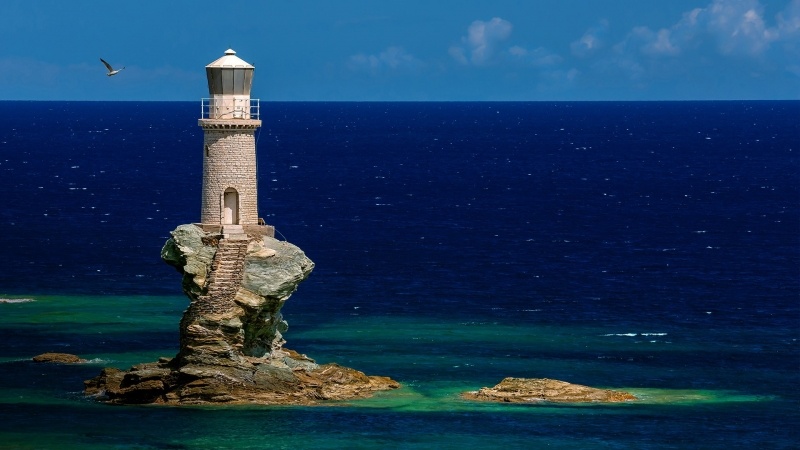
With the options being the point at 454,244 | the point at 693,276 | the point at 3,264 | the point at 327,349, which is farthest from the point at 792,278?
the point at 3,264

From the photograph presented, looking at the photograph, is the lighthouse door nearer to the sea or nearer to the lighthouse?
the lighthouse

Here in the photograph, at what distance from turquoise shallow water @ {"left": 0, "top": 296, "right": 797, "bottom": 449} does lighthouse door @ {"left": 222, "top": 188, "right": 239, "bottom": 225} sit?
8858 mm

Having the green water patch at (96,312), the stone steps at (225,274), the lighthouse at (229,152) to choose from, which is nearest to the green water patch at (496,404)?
the stone steps at (225,274)

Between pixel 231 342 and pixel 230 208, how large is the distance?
641cm

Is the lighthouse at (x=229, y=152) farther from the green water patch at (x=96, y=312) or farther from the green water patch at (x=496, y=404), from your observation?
the green water patch at (x=96, y=312)

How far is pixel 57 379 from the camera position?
76.9 meters

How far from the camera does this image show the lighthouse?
238ft

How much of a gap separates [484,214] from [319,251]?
1530 inches

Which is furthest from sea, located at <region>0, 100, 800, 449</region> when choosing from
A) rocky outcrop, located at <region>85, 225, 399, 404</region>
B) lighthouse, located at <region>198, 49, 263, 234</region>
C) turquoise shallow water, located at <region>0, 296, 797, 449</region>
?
lighthouse, located at <region>198, 49, 263, 234</region>

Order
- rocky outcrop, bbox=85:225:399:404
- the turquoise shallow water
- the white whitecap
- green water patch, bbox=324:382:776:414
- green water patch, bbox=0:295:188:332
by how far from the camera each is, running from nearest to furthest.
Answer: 1. the turquoise shallow water
2. rocky outcrop, bbox=85:225:399:404
3. green water patch, bbox=324:382:776:414
4. green water patch, bbox=0:295:188:332
5. the white whitecap

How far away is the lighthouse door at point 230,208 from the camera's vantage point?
73.0 meters

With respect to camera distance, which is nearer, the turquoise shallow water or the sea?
the turquoise shallow water

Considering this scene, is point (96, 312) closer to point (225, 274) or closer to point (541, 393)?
point (225, 274)

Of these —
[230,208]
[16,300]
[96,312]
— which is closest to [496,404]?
[230,208]
